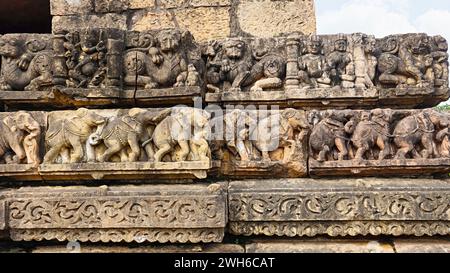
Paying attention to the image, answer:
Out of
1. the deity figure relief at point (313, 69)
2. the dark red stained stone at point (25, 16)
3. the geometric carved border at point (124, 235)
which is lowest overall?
the geometric carved border at point (124, 235)

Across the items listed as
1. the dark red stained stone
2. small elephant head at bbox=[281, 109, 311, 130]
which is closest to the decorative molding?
small elephant head at bbox=[281, 109, 311, 130]

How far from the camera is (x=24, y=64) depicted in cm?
338

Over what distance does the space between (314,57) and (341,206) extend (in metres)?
1.27

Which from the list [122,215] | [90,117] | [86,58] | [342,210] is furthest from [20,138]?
[342,210]

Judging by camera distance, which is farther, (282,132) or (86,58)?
(86,58)

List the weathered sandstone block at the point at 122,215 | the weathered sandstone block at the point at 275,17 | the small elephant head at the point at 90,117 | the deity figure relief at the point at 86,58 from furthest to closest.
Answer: the weathered sandstone block at the point at 275,17, the deity figure relief at the point at 86,58, the small elephant head at the point at 90,117, the weathered sandstone block at the point at 122,215

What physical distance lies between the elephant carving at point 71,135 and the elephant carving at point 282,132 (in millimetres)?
1290

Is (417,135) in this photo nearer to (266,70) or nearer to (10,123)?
(266,70)

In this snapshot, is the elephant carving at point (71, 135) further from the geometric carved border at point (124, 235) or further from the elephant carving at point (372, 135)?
the elephant carving at point (372, 135)

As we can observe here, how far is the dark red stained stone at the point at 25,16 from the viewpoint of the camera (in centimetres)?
503

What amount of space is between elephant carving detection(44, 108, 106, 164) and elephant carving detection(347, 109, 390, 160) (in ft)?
6.71

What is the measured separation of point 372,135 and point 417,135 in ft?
1.18

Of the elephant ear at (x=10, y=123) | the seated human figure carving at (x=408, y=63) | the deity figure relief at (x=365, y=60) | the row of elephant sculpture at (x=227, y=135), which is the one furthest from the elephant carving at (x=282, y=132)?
the elephant ear at (x=10, y=123)
